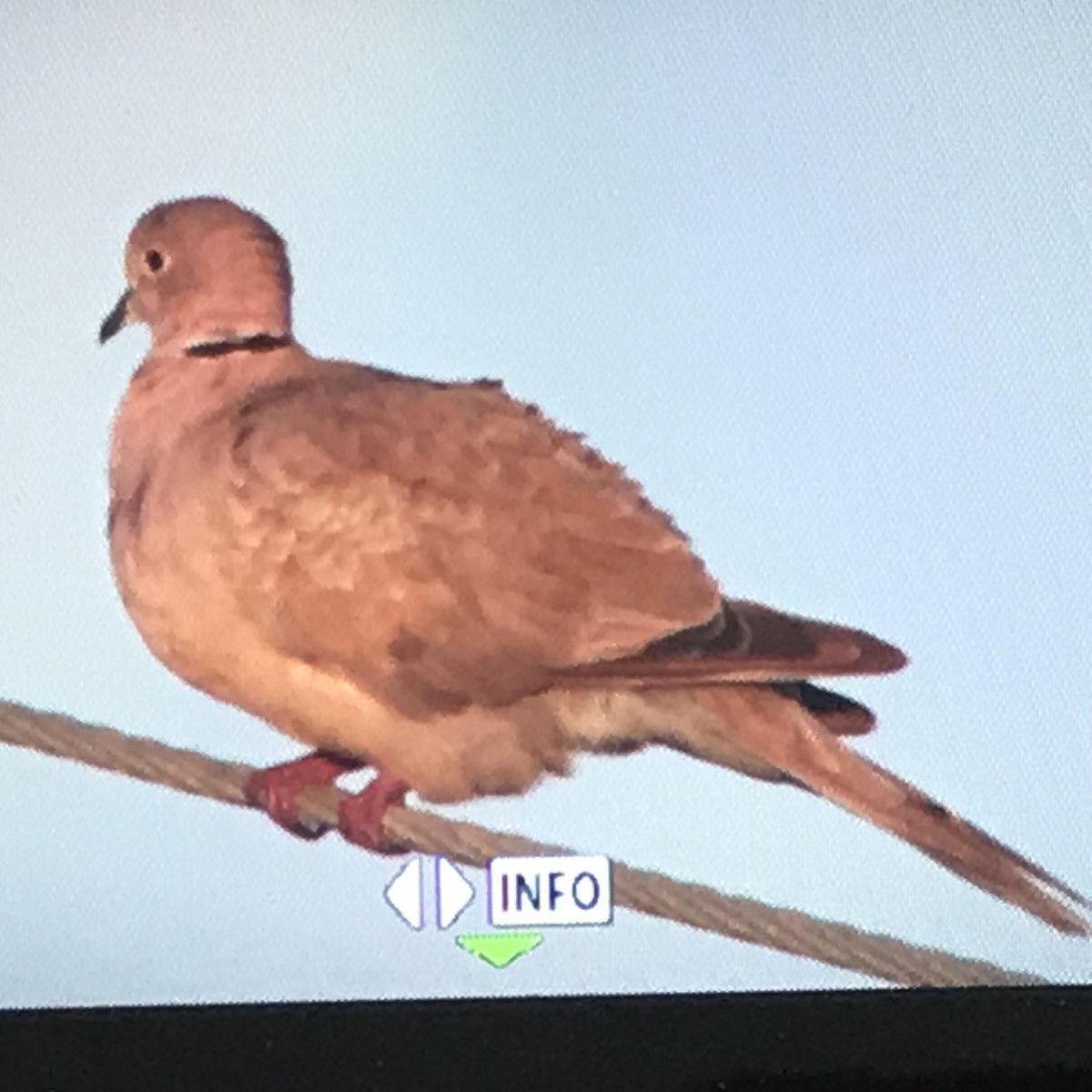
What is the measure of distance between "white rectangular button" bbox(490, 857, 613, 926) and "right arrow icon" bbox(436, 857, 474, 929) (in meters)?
0.01

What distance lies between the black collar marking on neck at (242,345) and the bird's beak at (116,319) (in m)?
0.03

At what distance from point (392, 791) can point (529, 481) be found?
0.17 metres

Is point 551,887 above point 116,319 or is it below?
below

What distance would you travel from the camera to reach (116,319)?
848 mm

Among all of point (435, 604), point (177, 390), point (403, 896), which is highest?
point (177, 390)

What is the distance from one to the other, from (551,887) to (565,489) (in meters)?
0.19

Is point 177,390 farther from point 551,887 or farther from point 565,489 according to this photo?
point 551,887

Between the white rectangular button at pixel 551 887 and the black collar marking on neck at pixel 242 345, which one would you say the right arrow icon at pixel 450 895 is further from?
the black collar marking on neck at pixel 242 345

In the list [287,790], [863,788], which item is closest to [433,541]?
[287,790]

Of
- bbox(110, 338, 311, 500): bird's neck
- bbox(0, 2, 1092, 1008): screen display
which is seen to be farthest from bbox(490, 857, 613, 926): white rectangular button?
bbox(110, 338, 311, 500): bird's neck

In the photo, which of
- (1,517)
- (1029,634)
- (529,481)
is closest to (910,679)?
(1029,634)

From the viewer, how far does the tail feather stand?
83 centimetres

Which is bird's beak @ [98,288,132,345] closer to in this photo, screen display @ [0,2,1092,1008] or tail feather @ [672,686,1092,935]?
screen display @ [0,2,1092,1008]

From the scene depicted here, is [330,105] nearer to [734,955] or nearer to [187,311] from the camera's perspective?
[187,311]
